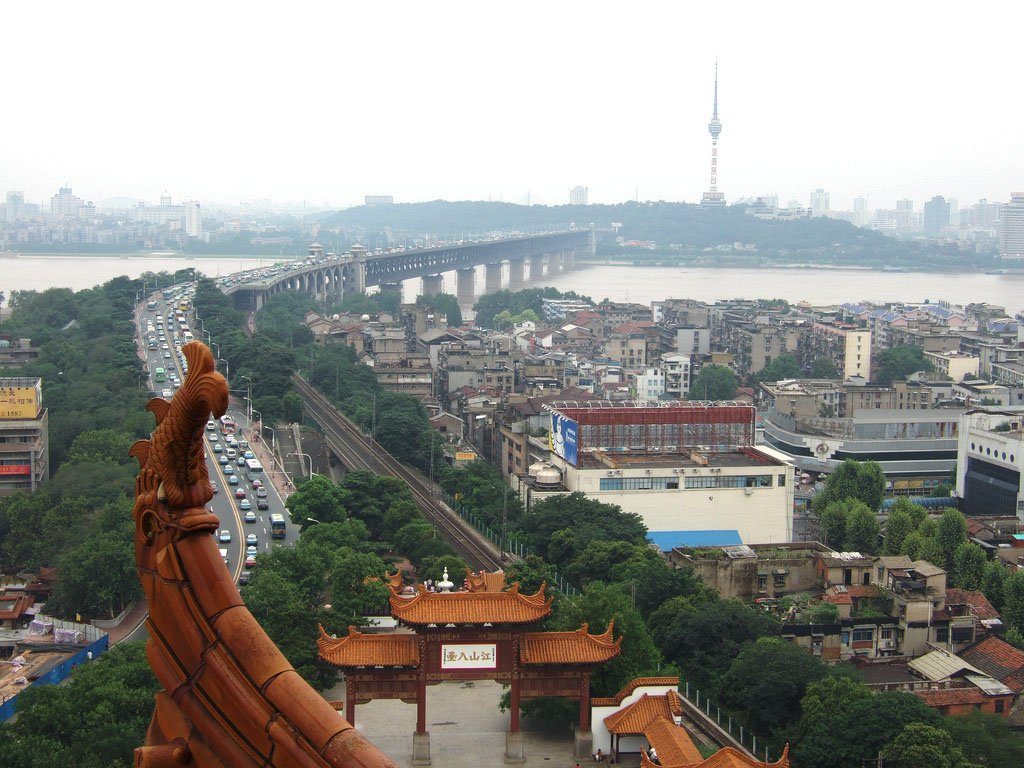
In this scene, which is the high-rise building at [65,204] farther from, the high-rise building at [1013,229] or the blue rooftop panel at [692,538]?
the blue rooftop panel at [692,538]

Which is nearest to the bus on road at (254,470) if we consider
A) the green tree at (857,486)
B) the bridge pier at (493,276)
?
the green tree at (857,486)

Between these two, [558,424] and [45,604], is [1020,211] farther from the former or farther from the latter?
[45,604]

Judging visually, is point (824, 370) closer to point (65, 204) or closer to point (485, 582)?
point (485, 582)

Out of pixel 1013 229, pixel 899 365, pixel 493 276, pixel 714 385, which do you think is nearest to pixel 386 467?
pixel 714 385

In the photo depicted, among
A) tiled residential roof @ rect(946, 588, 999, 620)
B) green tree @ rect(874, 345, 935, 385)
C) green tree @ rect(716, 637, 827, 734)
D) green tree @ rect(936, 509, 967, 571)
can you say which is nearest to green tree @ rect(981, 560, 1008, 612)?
tiled residential roof @ rect(946, 588, 999, 620)

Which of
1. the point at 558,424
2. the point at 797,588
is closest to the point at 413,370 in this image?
the point at 558,424

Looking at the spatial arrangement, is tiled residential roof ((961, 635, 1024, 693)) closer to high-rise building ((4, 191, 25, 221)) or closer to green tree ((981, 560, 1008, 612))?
green tree ((981, 560, 1008, 612))
